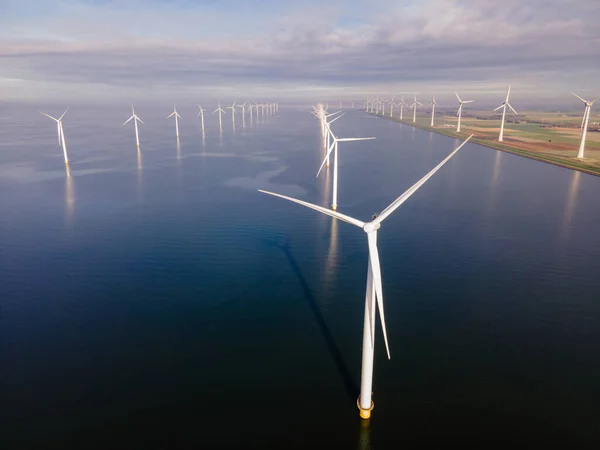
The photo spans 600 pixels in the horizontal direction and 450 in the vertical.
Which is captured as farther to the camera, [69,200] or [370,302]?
[69,200]

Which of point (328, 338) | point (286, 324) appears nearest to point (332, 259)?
point (286, 324)

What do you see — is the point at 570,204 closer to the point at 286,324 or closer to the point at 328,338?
the point at 328,338

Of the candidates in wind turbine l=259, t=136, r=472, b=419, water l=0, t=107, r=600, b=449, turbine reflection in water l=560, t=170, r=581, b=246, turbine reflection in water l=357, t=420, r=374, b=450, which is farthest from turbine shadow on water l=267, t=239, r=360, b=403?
turbine reflection in water l=560, t=170, r=581, b=246

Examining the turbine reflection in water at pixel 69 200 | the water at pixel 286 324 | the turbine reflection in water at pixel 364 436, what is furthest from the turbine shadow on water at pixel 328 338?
the turbine reflection in water at pixel 69 200

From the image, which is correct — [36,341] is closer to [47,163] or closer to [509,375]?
[509,375]

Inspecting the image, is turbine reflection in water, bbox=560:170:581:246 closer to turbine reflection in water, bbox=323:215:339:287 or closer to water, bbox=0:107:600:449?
water, bbox=0:107:600:449

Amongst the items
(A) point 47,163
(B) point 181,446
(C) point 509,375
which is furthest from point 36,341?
(A) point 47,163
